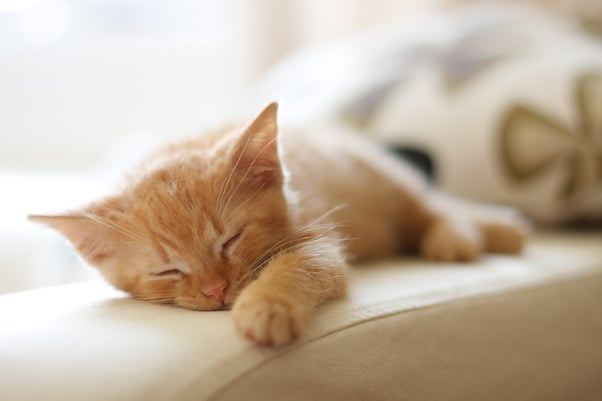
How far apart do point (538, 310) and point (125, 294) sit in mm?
834

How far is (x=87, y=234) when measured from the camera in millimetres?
1180

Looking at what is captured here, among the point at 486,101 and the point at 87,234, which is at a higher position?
the point at 486,101

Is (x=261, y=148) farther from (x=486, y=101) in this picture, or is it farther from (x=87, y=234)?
(x=486, y=101)

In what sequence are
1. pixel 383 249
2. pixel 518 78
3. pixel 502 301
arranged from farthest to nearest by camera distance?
pixel 518 78
pixel 383 249
pixel 502 301

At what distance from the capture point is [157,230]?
1.07 m

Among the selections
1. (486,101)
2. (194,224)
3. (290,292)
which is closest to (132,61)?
(486,101)

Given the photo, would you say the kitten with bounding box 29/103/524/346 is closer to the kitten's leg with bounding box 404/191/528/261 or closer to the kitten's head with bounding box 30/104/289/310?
the kitten's head with bounding box 30/104/289/310

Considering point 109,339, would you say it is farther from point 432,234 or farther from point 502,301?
point 432,234

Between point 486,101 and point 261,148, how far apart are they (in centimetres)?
91

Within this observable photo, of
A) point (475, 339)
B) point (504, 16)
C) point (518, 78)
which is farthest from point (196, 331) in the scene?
point (504, 16)

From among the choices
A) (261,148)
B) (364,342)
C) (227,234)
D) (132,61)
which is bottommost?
(364,342)

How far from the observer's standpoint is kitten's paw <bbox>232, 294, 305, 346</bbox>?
831 millimetres

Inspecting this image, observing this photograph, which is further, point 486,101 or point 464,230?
point 486,101

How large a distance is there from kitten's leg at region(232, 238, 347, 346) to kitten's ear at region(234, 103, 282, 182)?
171mm
